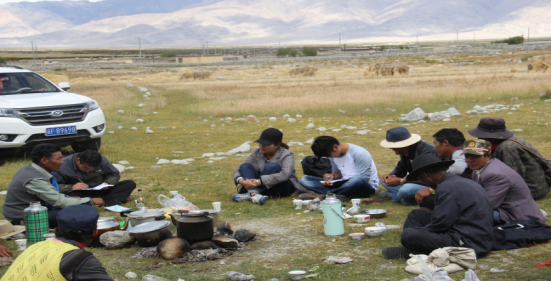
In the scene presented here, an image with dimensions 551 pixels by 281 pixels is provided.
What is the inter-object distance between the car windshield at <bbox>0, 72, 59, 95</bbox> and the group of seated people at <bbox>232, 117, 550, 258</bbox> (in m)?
6.54

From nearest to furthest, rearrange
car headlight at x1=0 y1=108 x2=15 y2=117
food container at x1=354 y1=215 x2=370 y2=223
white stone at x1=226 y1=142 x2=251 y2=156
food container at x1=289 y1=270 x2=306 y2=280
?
food container at x1=289 y1=270 x2=306 y2=280 → food container at x1=354 y1=215 x2=370 y2=223 → car headlight at x1=0 y1=108 x2=15 y2=117 → white stone at x1=226 y1=142 x2=251 y2=156

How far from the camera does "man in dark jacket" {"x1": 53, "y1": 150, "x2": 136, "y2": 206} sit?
6.79 meters

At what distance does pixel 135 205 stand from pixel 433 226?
15.6ft

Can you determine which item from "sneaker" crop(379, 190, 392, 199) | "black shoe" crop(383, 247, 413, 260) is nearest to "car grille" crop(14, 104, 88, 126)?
"sneaker" crop(379, 190, 392, 199)

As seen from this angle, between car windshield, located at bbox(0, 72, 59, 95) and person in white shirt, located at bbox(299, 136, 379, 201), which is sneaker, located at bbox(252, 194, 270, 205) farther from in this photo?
car windshield, located at bbox(0, 72, 59, 95)

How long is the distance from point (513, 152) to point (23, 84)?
1058cm

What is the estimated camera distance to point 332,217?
5121 millimetres

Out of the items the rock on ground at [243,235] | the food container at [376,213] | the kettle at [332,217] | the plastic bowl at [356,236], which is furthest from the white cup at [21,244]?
the food container at [376,213]

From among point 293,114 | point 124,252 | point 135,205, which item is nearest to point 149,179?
point 135,205

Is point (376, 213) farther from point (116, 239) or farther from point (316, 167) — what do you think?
point (116, 239)

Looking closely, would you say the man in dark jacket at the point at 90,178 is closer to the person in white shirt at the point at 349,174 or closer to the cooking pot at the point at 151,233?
the cooking pot at the point at 151,233

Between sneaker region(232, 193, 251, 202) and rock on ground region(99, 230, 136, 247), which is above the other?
rock on ground region(99, 230, 136, 247)

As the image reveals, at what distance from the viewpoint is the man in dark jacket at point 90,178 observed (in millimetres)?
6793

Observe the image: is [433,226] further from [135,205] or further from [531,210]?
[135,205]
